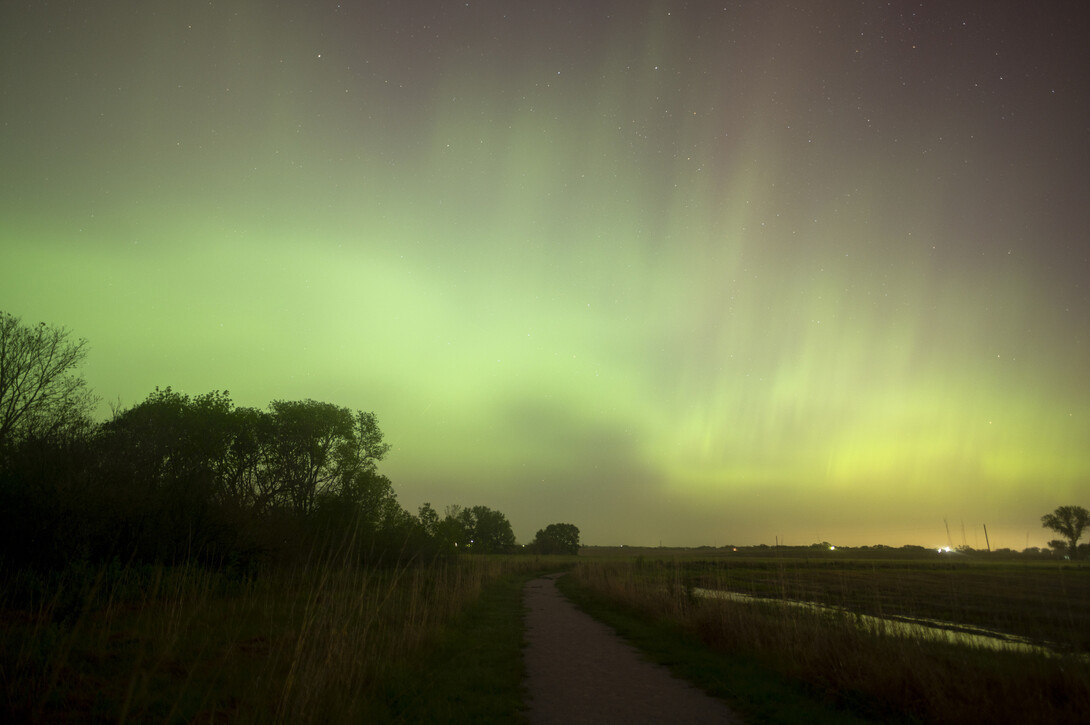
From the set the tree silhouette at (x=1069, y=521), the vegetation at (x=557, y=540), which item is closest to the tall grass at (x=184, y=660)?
the tree silhouette at (x=1069, y=521)

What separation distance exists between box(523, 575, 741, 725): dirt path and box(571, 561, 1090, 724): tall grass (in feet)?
8.13

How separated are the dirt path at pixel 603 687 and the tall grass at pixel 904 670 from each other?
8.13 ft

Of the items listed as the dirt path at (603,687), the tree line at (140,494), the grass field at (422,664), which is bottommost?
the dirt path at (603,687)

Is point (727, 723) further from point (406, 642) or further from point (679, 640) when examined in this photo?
point (679, 640)

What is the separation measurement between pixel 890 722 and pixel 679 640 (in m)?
8.21

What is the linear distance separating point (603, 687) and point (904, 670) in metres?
5.04

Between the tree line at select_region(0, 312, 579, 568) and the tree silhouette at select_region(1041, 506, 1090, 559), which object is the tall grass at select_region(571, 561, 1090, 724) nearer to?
the tree line at select_region(0, 312, 579, 568)

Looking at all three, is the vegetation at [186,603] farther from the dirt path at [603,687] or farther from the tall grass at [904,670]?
the tall grass at [904,670]

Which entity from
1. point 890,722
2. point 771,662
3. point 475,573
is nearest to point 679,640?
point 771,662

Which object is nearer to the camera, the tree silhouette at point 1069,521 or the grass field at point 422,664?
the grass field at point 422,664

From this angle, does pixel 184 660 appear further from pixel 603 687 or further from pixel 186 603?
pixel 603 687

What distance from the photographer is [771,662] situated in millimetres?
12492

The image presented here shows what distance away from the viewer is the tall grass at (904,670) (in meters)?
8.12

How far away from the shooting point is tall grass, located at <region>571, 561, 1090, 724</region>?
8125mm
